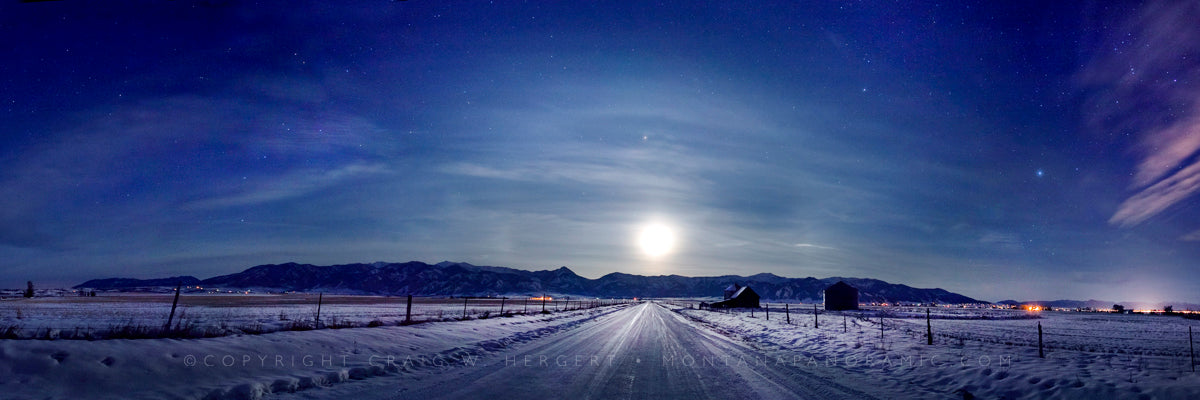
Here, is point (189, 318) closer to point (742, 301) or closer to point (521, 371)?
point (521, 371)

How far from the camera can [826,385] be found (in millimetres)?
11492

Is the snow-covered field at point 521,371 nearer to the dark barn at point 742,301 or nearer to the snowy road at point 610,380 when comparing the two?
the snowy road at point 610,380

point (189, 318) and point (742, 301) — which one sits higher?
point (189, 318)

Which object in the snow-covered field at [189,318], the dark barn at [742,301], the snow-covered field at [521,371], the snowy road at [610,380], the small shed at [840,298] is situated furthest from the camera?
the dark barn at [742,301]

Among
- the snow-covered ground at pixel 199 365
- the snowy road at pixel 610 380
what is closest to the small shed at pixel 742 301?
the snowy road at pixel 610 380

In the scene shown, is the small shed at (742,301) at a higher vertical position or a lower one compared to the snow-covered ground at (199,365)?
lower

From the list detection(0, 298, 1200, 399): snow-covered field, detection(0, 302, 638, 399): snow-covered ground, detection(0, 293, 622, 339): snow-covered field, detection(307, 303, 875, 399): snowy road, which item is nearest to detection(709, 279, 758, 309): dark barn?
detection(0, 293, 622, 339): snow-covered field

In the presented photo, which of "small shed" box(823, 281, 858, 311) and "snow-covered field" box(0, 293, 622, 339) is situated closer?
"snow-covered field" box(0, 293, 622, 339)

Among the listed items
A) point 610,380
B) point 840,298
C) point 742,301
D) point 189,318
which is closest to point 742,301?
point 742,301

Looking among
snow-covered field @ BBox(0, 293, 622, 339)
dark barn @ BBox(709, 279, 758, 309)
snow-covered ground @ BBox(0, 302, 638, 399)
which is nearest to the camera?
snow-covered ground @ BBox(0, 302, 638, 399)

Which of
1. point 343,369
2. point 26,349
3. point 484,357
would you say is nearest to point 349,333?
point 484,357

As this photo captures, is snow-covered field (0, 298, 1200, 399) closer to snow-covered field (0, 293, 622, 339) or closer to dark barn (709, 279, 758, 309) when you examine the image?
snow-covered field (0, 293, 622, 339)

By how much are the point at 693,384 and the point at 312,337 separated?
1191 centimetres

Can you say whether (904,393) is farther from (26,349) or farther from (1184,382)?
(26,349)
